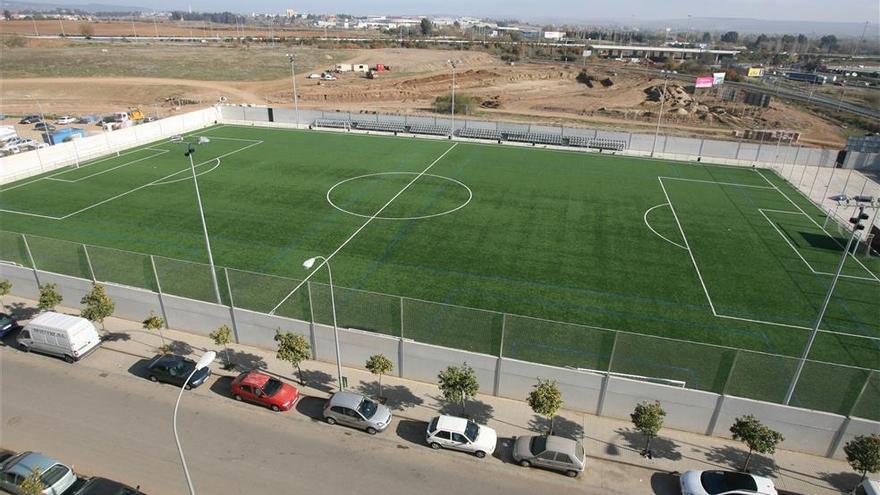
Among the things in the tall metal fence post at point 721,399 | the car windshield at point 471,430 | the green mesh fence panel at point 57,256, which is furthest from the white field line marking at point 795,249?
the green mesh fence panel at point 57,256

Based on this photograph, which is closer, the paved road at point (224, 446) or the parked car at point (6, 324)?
the paved road at point (224, 446)

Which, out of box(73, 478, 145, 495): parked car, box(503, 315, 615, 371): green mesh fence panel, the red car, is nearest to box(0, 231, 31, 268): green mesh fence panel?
the red car

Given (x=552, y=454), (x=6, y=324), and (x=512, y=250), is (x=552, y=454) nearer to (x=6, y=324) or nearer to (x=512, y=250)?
(x=512, y=250)

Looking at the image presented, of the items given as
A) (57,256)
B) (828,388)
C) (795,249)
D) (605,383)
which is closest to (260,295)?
(57,256)

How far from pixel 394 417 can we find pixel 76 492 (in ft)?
30.9

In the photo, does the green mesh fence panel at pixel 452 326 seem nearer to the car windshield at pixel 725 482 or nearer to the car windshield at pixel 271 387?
the car windshield at pixel 271 387

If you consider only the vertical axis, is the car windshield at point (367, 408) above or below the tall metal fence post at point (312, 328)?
below

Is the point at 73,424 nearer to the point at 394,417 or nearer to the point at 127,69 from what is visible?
the point at 394,417

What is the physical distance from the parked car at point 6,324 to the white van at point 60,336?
47.8 inches

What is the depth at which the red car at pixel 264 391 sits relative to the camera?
17.7m

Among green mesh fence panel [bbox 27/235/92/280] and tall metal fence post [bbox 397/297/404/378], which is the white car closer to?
tall metal fence post [bbox 397/297/404/378]


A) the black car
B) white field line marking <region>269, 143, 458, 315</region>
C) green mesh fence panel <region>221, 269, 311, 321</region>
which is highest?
green mesh fence panel <region>221, 269, 311, 321</region>

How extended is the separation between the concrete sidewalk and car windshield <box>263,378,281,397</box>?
114 cm

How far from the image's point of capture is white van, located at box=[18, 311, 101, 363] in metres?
19.7
